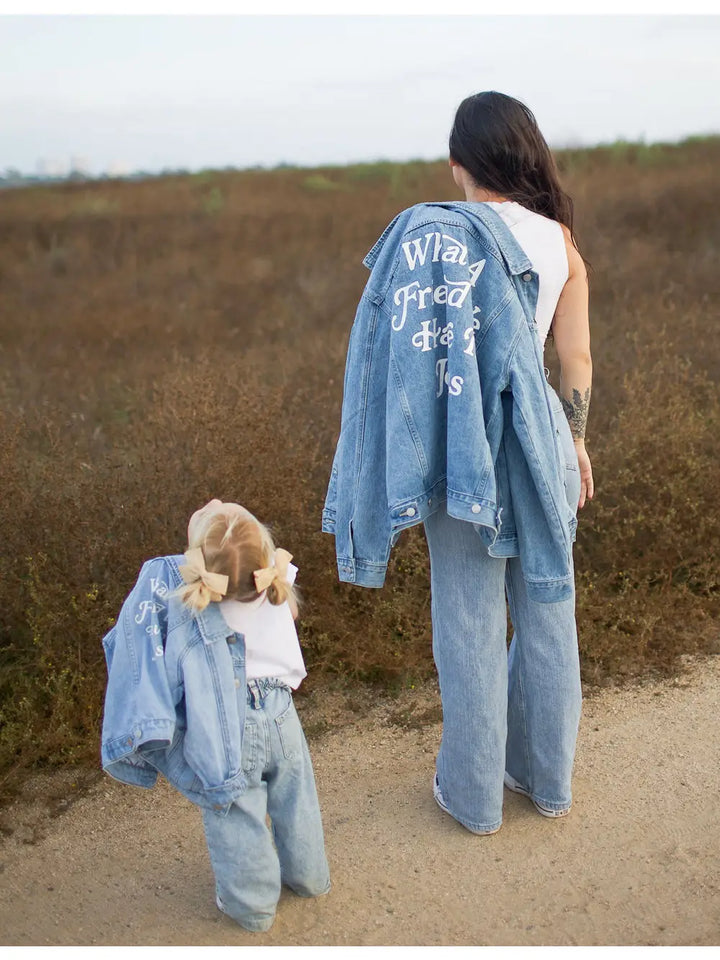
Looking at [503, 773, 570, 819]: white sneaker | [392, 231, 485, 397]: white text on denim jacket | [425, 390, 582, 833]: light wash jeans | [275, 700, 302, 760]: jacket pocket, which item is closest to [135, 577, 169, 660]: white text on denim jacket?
[275, 700, 302, 760]: jacket pocket

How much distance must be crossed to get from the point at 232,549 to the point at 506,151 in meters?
1.20

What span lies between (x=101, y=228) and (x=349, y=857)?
11249mm

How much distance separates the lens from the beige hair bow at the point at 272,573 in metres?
2.35

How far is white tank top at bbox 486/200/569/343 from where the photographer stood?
2.55 meters

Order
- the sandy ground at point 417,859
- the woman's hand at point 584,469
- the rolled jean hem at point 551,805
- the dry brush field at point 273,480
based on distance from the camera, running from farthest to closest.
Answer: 1. the dry brush field at point 273,480
2. the rolled jean hem at point 551,805
3. the woman's hand at point 584,469
4. the sandy ground at point 417,859

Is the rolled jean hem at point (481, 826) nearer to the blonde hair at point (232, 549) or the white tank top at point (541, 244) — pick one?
the blonde hair at point (232, 549)

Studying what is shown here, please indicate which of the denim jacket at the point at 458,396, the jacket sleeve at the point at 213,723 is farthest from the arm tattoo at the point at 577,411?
the jacket sleeve at the point at 213,723

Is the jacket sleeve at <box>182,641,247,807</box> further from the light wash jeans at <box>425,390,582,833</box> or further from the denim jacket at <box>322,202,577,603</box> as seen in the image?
the light wash jeans at <box>425,390,582,833</box>

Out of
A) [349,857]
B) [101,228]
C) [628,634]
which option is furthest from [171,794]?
[101,228]

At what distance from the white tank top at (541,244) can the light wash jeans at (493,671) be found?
0.96 feet

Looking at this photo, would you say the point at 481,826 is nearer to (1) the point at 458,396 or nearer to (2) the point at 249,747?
(2) the point at 249,747

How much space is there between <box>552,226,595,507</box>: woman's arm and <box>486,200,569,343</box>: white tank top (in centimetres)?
5

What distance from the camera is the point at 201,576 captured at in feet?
7.63

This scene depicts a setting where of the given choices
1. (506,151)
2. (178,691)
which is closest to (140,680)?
(178,691)
